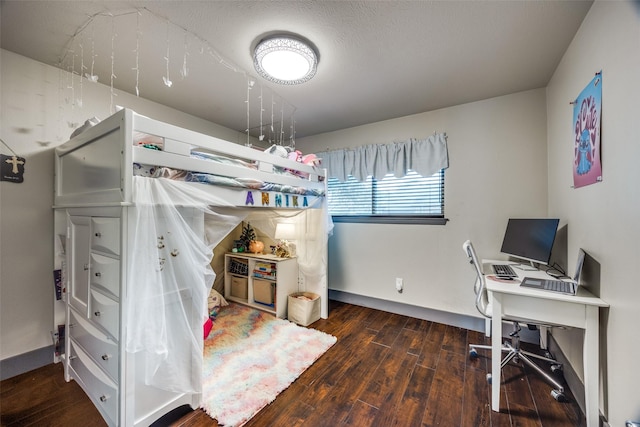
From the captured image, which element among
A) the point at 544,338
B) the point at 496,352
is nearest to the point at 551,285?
the point at 496,352

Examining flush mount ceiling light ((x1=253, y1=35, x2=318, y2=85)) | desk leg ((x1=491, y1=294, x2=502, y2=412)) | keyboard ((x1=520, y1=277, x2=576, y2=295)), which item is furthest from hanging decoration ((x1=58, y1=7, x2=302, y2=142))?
keyboard ((x1=520, y1=277, x2=576, y2=295))

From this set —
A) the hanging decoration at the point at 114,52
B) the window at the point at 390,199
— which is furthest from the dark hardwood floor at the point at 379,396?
the hanging decoration at the point at 114,52

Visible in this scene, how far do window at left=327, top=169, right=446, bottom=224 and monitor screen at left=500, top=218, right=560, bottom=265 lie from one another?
2.04ft

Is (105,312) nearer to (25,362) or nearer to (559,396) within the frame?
(25,362)

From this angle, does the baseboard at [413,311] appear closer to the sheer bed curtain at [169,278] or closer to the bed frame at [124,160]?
the bed frame at [124,160]

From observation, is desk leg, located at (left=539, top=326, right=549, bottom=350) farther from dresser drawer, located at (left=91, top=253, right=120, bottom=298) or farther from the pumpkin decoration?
dresser drawer, located at (left=91, top=253, right=120, bottom=298)

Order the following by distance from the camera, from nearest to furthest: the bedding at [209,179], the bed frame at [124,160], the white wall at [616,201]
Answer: the white wall at [616,201]
the bed frame at [124,160]
the bedding at [209,179]

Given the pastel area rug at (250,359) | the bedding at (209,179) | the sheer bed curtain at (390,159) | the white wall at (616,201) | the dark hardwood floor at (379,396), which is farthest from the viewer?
the sheer bed curtain at (390,159)

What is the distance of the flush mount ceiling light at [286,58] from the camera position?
1591 mm

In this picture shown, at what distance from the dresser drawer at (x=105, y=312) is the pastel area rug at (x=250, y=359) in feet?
2.49

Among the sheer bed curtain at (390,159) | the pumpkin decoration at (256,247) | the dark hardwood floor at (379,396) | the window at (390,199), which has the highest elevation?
the sheer bed curtain at (390,159)

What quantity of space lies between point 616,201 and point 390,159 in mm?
2006

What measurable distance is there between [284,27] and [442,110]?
2003 mm

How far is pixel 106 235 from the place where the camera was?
4.39 feet
